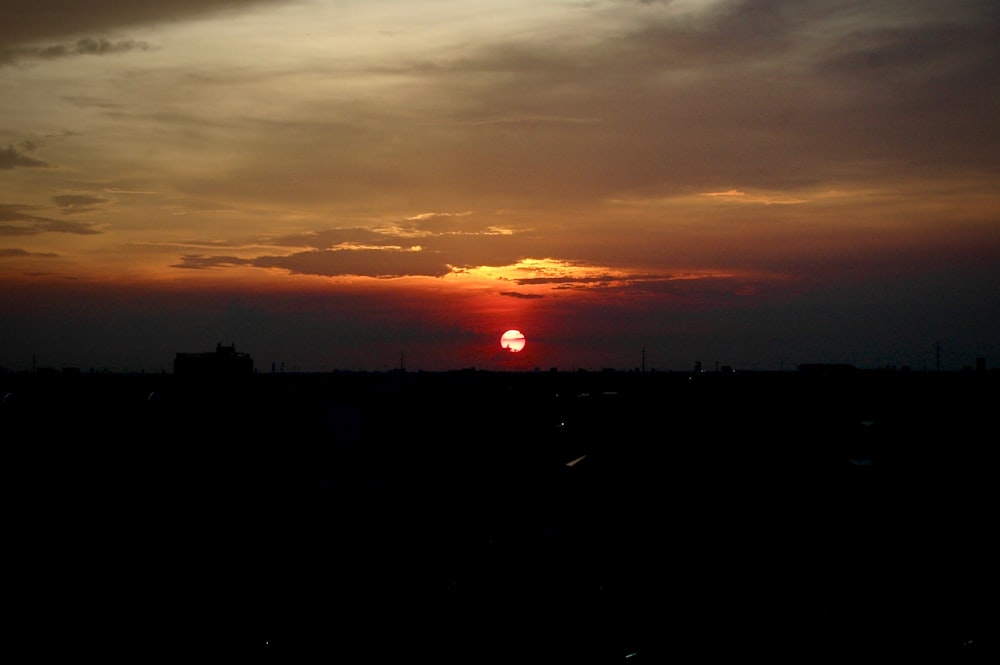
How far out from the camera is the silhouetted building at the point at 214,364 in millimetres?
72312

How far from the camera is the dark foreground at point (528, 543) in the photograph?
28.3 meters

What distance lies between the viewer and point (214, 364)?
2872 inches

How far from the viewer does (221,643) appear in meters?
27.8

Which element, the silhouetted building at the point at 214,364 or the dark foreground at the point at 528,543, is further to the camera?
the silhouetted building at the point at 214,364

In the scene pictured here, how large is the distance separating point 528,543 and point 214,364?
4171 centimetres

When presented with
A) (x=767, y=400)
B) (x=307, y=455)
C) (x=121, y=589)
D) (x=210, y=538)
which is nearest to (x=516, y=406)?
(x=767, y=400)

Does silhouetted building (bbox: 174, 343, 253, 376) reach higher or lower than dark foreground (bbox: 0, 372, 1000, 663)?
higher

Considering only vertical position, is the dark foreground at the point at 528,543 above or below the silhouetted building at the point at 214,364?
below

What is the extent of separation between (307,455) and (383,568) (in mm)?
23078

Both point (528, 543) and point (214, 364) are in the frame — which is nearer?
point (528, 543)

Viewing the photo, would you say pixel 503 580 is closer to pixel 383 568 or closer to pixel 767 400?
pixel 383 568

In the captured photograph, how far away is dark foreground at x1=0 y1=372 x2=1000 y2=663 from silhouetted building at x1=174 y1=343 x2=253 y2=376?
47.5 ft

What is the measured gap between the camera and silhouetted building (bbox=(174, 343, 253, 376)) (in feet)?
237

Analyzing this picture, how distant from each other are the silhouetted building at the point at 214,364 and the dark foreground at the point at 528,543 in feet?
47.5
